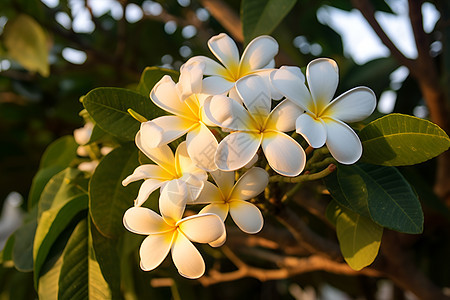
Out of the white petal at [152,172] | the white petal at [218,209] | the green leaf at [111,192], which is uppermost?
the white petal at [152,172]

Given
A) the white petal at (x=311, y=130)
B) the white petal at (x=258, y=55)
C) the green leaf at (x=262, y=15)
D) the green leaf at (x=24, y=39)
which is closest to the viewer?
Answer: the white petal at (x=311, y=130)

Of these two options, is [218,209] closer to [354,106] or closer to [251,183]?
[251,183]

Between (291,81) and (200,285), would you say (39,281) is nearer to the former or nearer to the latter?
(291,81)

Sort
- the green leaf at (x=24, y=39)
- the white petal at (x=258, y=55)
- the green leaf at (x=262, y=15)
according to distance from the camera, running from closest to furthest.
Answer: the white petal at (x=258, y=55) → the green leaf at (x=262, y=15) → the green leaf at (x=24, y=39)

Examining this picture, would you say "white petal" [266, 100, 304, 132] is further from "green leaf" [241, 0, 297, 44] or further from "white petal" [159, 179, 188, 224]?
"green leaf" [241, 0, 297, 44]

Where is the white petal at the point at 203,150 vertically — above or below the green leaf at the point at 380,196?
above

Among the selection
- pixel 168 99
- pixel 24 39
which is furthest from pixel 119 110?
pixel 24 39

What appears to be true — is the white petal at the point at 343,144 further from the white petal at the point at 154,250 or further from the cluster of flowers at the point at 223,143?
the white petal at the point at 154,250

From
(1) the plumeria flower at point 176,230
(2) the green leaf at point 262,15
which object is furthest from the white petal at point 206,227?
(2) the green leaf at point 262,15

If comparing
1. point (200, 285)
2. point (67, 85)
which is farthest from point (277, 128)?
point (67, 85)
